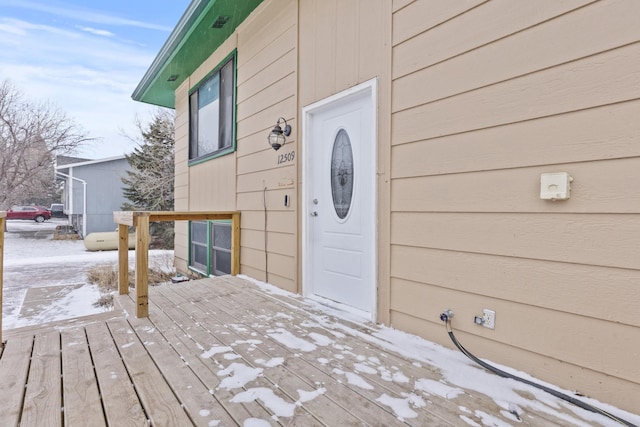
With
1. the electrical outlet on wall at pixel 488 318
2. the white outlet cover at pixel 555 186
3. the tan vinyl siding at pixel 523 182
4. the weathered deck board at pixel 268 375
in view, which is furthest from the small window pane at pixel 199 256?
the white outlet cover at pixel 555 186

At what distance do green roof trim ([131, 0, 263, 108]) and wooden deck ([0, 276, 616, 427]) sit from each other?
3477 millimetres

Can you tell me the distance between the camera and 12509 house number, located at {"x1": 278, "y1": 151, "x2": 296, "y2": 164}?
3212 millimetres

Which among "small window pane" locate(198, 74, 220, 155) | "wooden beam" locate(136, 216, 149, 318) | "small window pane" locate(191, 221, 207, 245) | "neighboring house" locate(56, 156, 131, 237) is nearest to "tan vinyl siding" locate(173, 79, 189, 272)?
"small window pane" locate(191, 221, 207, 245)

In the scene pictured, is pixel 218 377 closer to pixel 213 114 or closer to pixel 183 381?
pixel 183 381

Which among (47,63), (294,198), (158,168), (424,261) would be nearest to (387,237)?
(424,261)

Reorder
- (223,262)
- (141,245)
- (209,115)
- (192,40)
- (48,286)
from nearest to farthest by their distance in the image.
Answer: (141,245)
(192,40)
(223,262)
(209,115)
(48,286)

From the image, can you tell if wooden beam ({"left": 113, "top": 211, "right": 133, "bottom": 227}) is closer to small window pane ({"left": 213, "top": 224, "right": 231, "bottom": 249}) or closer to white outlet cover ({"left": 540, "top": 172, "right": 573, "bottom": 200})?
small window pane ({"left": 213, "top": 224, "right": 231, "bottom": 249})

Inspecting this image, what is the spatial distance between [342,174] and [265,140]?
52.8 inches

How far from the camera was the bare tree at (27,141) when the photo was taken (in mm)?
14352

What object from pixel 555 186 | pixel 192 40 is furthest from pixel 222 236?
pixel 555 186

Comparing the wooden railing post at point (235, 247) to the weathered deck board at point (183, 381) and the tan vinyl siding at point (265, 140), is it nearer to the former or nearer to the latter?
the tan vinyl siding at point (265, 140)

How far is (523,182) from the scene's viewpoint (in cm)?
159

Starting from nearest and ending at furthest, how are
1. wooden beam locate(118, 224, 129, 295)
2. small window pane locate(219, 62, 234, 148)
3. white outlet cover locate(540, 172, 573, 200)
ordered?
white outlet cover locate(540, 172, 573, 200)
wooden beam locate(118, 224, 129, 295)
small window pane locate(219, 62, 234, 148)

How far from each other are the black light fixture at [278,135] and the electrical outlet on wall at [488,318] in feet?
7.73
